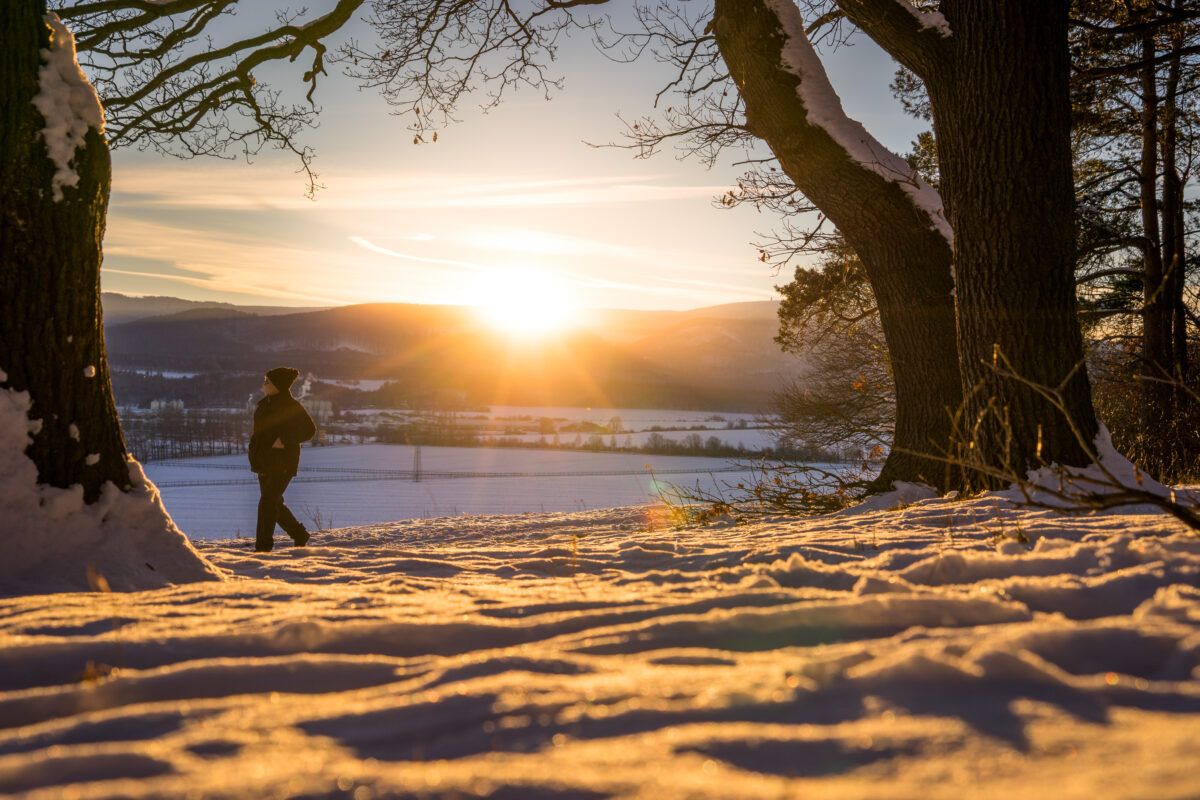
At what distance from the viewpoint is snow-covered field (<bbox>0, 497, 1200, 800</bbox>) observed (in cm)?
115

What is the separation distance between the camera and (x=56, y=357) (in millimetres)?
3490

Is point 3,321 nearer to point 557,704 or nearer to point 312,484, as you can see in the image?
point 557,704

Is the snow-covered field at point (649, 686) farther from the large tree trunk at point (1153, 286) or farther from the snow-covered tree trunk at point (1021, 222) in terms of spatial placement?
the large tree trunk at point (1153, 286)

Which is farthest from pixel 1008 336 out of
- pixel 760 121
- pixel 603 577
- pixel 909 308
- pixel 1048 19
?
pixel 603 577

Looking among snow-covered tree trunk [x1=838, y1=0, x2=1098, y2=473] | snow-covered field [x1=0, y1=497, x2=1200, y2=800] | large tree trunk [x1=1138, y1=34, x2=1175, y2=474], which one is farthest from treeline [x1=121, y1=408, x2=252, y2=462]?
snow-covered field [x1=0, y1=497, x2=1200, y2=800]

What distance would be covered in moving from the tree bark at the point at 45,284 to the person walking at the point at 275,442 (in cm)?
276

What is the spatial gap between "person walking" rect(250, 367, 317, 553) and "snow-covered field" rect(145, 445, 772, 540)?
53.8 ft

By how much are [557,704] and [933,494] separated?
205 inches

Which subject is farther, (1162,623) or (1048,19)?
(1048,19)

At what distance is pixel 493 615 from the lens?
2.29 metres

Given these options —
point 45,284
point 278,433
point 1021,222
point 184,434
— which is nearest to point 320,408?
point 184,434

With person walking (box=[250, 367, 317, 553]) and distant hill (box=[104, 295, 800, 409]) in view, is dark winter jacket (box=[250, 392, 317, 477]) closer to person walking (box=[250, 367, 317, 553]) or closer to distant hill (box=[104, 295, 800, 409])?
person walking (box=[250, 367, 317, 553])

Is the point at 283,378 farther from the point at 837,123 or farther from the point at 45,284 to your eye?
the point at 837,123

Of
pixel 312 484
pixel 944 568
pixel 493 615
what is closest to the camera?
pixel 493 615
